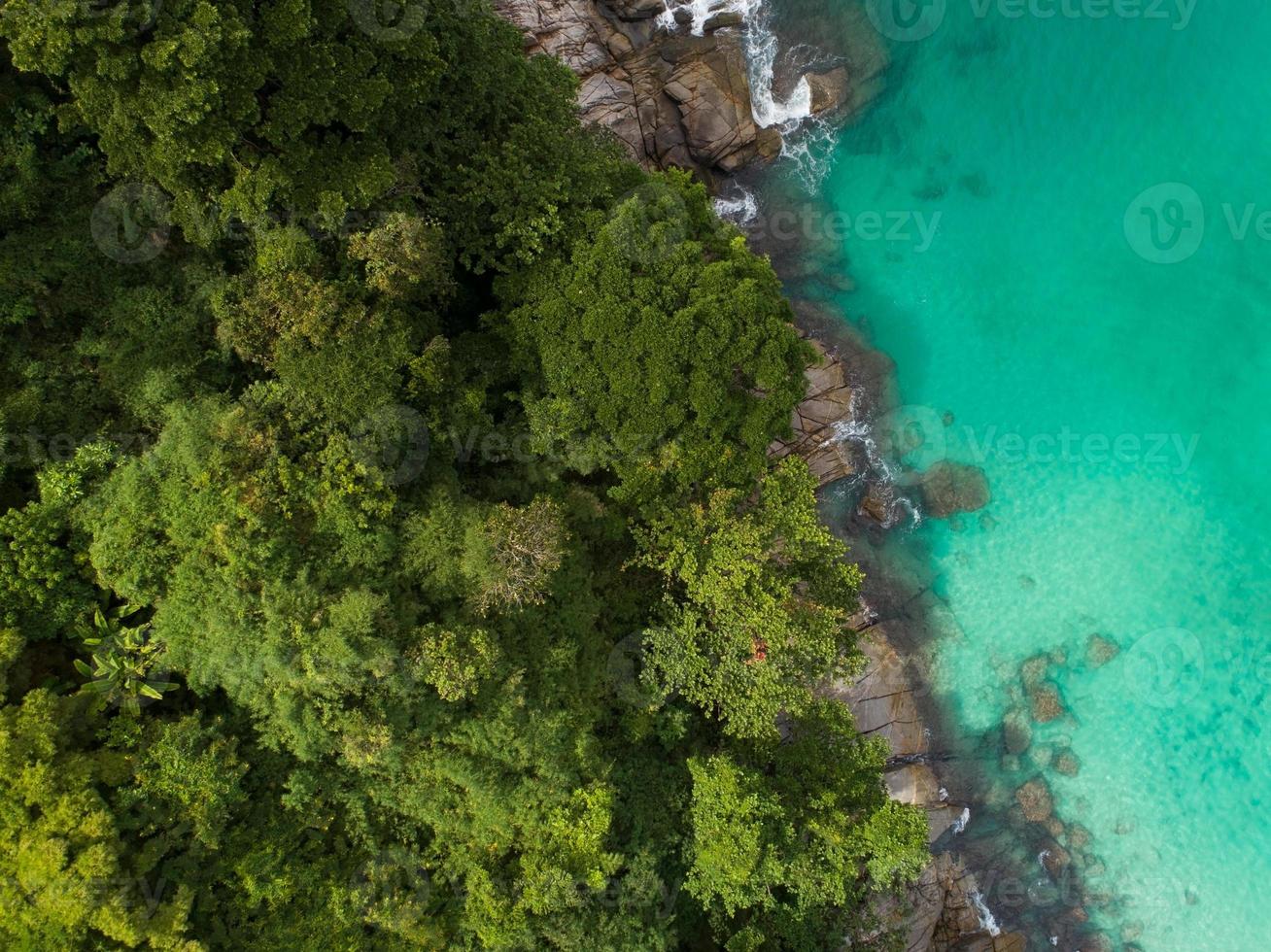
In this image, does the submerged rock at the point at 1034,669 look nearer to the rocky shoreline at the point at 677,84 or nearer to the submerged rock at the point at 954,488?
the submerged rock at the point at 954,488

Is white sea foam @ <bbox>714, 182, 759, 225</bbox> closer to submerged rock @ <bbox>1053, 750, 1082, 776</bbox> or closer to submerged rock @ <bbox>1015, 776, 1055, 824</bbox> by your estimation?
submerged rock @ <bbox>1053, 750, 1082, 776</bbox>

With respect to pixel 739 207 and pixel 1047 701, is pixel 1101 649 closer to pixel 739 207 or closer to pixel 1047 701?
pixel 1047 701

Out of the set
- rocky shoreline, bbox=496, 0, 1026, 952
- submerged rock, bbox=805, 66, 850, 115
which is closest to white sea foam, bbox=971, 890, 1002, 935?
rocky shoreline, bbox=496, 0, 1026, 952

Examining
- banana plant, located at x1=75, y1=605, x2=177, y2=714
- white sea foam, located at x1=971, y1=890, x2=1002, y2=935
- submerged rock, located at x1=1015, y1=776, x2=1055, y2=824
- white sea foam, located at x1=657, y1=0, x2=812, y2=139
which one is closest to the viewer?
banana plant, located at x1=75, y1=605, x2=177, y2=714

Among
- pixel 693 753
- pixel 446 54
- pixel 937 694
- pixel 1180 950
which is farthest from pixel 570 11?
pixel 1180 950

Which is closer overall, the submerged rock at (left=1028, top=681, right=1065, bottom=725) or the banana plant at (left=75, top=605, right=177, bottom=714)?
the banana plant at (left=75, top=605, right=177, bottom=714)

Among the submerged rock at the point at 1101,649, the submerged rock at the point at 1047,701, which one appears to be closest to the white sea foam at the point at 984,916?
the submerged rock at the point at 1047,701

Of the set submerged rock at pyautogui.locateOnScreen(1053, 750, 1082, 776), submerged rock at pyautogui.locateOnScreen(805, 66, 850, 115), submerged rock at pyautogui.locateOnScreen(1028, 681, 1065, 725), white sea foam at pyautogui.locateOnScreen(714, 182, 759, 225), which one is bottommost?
submerged rock at pyautogui.locateOnScreen(1053, 750, 1082, 776)
